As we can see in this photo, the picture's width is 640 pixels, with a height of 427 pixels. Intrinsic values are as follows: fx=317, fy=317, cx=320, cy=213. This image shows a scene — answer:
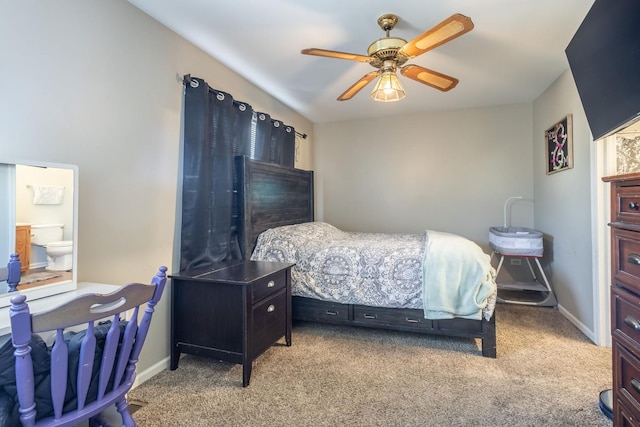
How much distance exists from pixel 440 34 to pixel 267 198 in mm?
2071

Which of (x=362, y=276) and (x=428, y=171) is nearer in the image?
(x=362, y=276)

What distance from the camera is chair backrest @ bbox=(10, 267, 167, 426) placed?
89 centimetres

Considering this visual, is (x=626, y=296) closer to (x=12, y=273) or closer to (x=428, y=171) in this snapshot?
(x=12, y=273)

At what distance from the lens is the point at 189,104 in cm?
235

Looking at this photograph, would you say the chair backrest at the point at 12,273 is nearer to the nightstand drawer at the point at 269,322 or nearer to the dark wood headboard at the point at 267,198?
the nightstand drawer at the point at 269,322

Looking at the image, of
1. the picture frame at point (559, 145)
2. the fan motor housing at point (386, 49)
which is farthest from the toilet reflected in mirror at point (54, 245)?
the picture frame at point (559, 145)

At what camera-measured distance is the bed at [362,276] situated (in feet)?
7.67

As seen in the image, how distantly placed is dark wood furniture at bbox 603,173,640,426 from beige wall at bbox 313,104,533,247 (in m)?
2.83

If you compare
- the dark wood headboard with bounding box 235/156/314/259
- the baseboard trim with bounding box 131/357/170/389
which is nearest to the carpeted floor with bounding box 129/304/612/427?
the baseboard trim with bounding box 131/357/170/389

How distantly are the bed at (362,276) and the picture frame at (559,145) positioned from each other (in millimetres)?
1335

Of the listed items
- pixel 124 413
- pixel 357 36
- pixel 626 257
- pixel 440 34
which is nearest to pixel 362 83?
pixel 357 36

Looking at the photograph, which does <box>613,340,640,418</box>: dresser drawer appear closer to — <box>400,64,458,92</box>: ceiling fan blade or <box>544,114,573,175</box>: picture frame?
<box>400,64,458,92</box>: ceiling fan blade

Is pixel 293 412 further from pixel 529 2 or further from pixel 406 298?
pixel 529 2

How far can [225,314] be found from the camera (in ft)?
6.68
